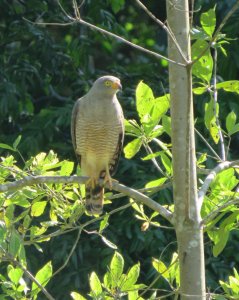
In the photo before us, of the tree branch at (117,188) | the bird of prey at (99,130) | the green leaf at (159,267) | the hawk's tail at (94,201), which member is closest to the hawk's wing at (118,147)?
the bird of prey at (99,130)

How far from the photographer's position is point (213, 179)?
3.12 meters

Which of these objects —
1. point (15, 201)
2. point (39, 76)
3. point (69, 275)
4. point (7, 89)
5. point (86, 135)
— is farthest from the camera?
point (39, 76)

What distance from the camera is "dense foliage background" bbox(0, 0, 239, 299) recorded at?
247 inches

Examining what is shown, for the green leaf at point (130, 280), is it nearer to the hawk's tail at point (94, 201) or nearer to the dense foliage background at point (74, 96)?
the hawk's tail at point (94, 201)

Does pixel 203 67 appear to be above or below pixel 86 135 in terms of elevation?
above

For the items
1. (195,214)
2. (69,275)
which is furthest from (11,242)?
(69,275)

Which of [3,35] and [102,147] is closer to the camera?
[102,147]

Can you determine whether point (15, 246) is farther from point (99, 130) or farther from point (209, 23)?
point (99, 130)

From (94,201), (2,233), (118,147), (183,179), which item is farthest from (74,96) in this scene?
(183,179)

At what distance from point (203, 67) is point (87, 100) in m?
1.26

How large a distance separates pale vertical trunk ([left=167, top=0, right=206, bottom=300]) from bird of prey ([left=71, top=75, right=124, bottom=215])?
4.65 feet

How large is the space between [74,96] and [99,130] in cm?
268

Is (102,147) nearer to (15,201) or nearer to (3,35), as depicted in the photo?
(15,201)

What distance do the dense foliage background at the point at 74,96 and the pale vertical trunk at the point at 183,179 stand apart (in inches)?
108
